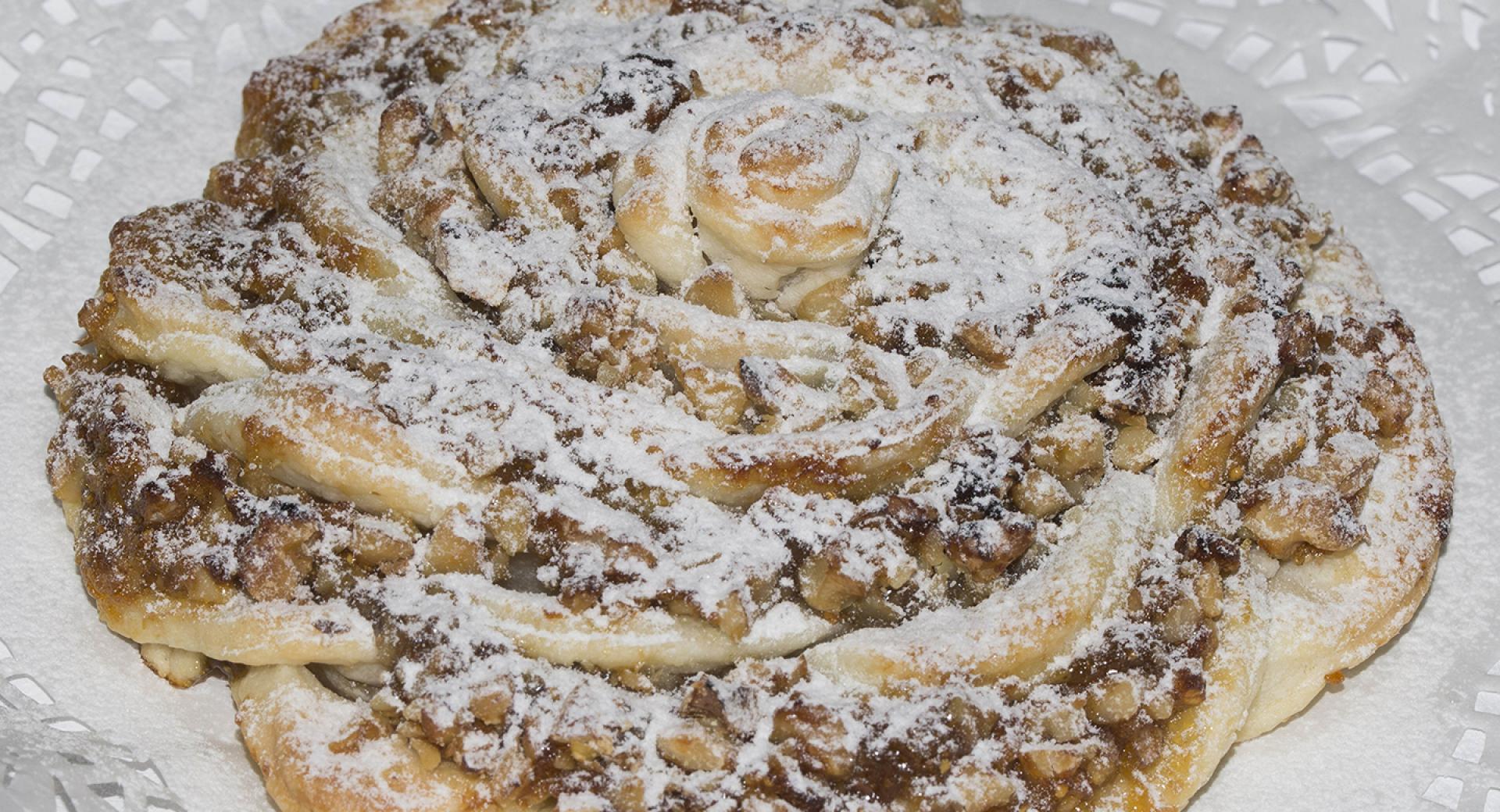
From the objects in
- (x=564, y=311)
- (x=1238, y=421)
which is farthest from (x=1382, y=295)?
(x=564, y=311)

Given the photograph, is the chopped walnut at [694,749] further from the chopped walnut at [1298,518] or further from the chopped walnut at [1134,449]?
the chopped walnut at [1298,518]

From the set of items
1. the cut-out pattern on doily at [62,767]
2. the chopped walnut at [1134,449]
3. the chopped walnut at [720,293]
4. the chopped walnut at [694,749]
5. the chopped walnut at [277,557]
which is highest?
the chopped walnut at [720,293]

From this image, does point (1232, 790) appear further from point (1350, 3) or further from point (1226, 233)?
point (1350, 3)

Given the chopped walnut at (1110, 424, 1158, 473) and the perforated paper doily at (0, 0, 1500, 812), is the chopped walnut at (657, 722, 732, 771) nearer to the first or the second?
the perforated paper doily at (0, 0, 1500, 812)

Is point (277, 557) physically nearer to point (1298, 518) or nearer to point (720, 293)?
point (720, 293)

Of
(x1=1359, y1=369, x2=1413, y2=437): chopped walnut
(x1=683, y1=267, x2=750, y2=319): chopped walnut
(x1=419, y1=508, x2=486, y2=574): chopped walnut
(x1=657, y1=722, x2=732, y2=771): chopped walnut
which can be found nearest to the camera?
(x1=657, y1=722, x2=732, y2=771): chopped walnut

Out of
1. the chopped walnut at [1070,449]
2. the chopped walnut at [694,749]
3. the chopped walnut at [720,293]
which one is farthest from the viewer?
the chopped walnut at [720,293]

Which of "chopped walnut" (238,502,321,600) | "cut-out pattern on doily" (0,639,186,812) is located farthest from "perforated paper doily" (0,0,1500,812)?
"chopped walnut" (238,502,321,600)

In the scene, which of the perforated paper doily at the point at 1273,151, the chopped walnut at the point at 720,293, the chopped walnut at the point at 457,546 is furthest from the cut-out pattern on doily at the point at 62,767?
the chopped walnut at the point at 720,293
